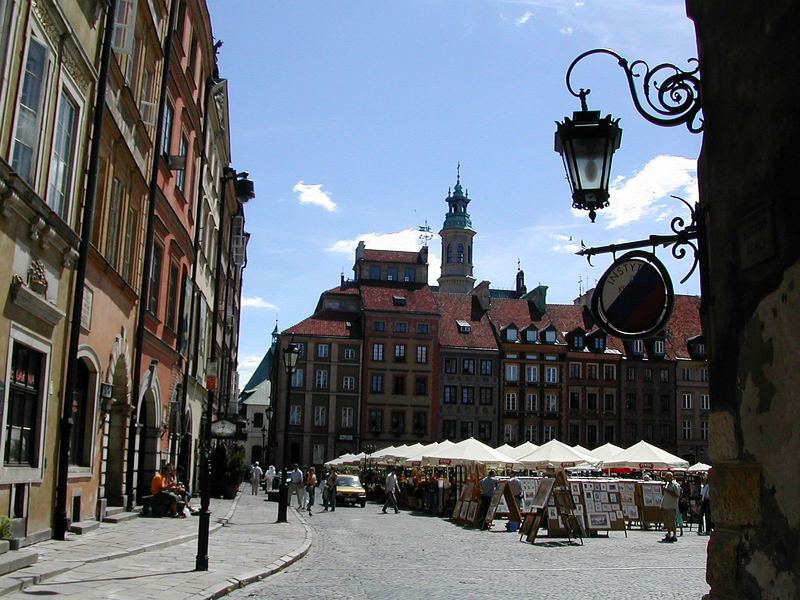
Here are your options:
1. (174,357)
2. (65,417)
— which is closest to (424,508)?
(174,357)

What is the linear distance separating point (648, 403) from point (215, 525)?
193 feet

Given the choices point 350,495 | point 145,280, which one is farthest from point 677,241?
point 350,495

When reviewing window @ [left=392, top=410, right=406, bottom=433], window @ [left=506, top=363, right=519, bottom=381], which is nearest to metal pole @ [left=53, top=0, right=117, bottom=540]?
window @ [left=392, top=410, right=406, bottom=433]

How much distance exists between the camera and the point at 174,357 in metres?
Answer: 27.1

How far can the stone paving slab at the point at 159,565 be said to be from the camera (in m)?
10.8

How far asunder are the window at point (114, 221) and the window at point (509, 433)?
5691 centimetres

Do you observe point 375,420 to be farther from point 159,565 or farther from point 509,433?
point 159,565

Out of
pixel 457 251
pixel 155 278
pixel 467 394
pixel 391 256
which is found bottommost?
pixel 155 278

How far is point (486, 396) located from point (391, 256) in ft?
50.3

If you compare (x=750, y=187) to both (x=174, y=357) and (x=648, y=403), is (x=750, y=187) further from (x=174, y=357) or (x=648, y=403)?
(x=648, y=403)

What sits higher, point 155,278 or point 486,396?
point 486,396

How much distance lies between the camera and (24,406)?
1344cm

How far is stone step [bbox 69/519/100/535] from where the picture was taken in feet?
52.2

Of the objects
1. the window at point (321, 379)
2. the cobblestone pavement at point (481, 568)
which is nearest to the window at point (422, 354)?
the window at point (321, 379)
